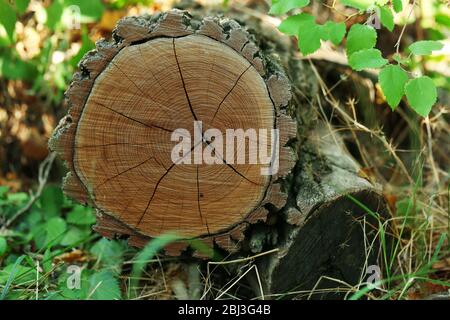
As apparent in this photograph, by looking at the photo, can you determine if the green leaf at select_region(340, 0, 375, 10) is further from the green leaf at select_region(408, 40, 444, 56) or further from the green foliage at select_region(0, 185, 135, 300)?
the green foliage at select_region(0, 185, 135, 300)

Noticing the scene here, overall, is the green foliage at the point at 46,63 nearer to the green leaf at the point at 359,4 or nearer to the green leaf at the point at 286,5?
the green leaf at the point at 286,5

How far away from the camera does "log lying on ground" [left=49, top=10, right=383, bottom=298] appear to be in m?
1.90

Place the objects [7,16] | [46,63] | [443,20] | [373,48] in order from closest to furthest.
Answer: [373,48] → [7,16] → [443,20] → [46,63]

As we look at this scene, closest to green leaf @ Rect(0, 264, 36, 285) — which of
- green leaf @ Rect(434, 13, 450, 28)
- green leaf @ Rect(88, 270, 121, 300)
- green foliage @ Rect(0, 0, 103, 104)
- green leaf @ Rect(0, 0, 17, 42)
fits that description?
green leaf @ Rect(88, 270, 121, 300)

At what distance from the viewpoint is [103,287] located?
2.18 m

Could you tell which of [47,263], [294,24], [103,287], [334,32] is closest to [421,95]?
[334,32]

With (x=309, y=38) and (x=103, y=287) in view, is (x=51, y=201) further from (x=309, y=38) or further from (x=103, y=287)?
(x=309, y=38)

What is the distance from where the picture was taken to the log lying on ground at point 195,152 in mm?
1897

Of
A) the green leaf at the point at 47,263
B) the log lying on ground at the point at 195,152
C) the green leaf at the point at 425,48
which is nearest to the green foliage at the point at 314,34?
the log lying on ground at the point at 195,152

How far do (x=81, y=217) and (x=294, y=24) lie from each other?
1233 mm

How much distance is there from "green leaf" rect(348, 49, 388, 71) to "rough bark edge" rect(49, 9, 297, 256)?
234mm

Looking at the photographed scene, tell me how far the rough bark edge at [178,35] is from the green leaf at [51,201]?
2.61 ft

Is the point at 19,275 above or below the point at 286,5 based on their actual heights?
below

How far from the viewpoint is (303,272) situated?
2105mm
